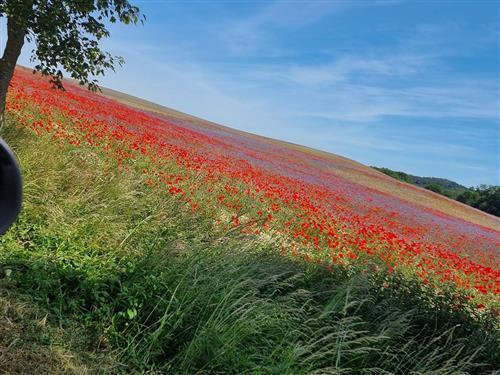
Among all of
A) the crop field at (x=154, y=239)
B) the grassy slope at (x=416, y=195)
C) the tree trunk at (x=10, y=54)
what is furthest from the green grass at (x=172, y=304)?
the grassy slope at (x=416, y=195)

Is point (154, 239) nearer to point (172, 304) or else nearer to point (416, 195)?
point (172, 304)

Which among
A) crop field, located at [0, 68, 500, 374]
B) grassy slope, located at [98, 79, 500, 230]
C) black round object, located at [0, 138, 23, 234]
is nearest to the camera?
black round object, located at [0, 138, 23, 234]

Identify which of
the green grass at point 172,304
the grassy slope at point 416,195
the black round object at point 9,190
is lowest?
the green grass at point 172,304

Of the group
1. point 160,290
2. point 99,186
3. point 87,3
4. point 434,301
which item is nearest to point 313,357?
point 160,290

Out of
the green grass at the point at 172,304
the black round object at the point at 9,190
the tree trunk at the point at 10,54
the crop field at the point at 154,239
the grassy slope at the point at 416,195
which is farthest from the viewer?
the grassy slope at the point at 416,195

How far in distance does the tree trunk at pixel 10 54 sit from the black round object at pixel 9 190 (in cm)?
644

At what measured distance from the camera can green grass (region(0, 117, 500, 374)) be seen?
3.85 metres

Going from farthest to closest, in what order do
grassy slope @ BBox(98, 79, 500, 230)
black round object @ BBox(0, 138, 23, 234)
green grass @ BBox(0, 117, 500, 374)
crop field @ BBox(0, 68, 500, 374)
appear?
grassy slope @ BBox(98, 79, 500, 230) → crop field @ BBox(0, 68, 500, 374) → green grass @ BBox(0, 117, 500, 374) → black round object @ BBox(0, 138, 23, 234)

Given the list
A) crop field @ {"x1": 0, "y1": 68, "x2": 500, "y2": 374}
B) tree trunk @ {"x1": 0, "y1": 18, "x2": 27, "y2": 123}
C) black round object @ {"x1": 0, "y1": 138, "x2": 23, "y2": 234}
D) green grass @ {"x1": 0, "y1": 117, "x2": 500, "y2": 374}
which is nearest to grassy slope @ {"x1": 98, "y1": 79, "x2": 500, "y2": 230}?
crop field @ {"x1": 0, "y1": 68, "x2": 500, "y2": 374}

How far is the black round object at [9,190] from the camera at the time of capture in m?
1.35

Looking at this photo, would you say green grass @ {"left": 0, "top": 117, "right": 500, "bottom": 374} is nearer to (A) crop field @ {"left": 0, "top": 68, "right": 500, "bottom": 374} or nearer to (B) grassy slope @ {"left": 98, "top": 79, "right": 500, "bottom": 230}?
(A) crop field @ {"left": 0, "top": 68, "right": 500, "bottom": 374}

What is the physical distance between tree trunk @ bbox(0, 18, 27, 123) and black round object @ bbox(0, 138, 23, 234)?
644cm

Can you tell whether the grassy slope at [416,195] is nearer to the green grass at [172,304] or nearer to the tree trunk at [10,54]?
the green grass at [172,304]

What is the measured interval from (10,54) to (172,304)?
566 centimetres
